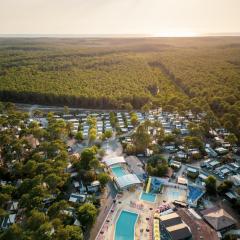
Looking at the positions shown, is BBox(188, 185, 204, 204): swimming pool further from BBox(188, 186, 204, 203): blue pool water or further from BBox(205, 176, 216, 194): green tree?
BBox(205, 176, 216, 194): green tree

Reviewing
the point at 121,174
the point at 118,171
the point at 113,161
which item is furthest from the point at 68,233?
the point at 113,161

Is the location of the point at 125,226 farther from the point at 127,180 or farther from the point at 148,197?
the point at 127,180

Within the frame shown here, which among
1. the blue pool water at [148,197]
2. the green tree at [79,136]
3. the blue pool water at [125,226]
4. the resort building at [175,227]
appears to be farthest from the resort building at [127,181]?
the green tree at [79,136]

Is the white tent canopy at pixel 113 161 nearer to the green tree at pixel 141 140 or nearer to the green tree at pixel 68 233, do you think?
the green tree at pixel 141 140

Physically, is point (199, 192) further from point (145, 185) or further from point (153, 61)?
point (153, 61)

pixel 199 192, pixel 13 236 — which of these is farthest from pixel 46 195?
pixel 199 192

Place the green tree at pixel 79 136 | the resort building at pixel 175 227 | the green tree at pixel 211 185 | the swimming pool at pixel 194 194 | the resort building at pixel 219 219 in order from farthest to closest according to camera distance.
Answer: the green tree at pixel 79 136 < the green tree at pixel 211 185 < the swimming pool at pixel 194 194 < the resort building at pixel 219 219 < the resort building at pixel 175 227
